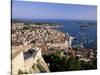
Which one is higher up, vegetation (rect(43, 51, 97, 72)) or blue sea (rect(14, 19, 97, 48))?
blue sea (rect(14, 19, 97, 48))

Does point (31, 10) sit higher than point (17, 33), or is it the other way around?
point (31, 10)

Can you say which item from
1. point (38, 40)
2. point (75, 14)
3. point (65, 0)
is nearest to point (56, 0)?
point (65, 0)

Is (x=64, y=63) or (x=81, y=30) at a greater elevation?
(x=81, y=30)

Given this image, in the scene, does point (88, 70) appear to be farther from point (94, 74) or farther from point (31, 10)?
point (31, 10)

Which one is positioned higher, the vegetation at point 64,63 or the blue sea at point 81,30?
the blue sea at point 81,30
